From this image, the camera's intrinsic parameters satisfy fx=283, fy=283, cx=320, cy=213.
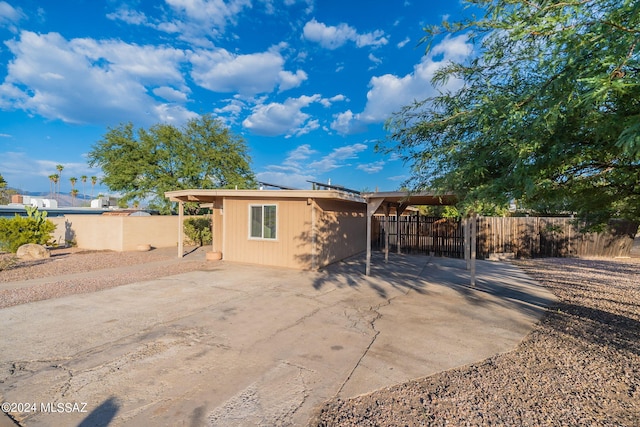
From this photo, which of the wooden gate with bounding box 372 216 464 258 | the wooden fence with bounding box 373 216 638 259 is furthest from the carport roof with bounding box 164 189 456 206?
the wooden fence with bounding box 373 216 638 259

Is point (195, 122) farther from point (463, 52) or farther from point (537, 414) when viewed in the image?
point (537, 414)

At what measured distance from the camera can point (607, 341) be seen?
370 cm

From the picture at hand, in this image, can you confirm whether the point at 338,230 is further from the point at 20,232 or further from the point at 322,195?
the point at 20,232

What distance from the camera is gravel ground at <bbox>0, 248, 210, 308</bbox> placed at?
19.4ft

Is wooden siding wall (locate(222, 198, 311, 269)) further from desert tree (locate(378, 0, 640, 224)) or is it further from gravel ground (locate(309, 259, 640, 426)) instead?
gravel ground (locate(309, 259, 640, 426))

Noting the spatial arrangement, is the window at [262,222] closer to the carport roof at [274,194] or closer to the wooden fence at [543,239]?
the carport roof at [274,194]

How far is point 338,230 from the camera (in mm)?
10500

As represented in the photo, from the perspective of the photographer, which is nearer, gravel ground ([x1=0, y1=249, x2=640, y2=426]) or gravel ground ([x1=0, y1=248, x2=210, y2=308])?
gravel ground ([x1=0, y1=249, x2=640, y2=426])

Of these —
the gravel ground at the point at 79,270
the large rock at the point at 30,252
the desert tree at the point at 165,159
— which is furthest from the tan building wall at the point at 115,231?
the desert tree at the point at 165,159

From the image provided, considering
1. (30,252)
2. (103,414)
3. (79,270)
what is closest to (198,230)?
(30,252)

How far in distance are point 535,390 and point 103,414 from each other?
378 cm

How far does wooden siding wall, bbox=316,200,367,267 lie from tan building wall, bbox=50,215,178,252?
8860 millimetres

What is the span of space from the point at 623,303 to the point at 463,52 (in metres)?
5.55

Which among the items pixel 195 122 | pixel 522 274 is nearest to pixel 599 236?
pixel 522 274
